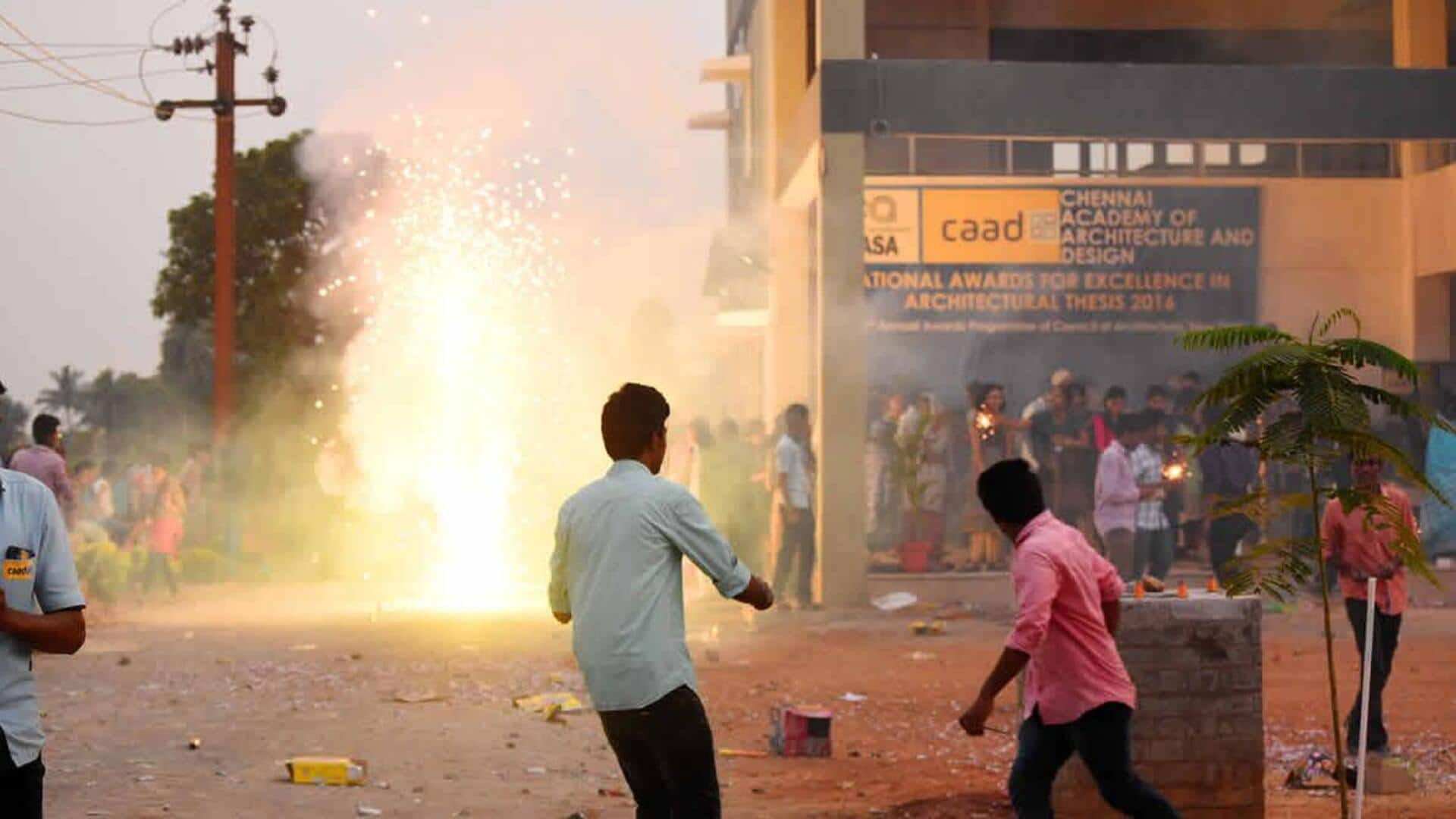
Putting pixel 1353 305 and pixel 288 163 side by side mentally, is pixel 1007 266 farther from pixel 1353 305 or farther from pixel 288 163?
pixel 288 163

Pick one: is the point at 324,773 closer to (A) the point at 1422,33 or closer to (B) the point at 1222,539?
(B) the point at 1222,539

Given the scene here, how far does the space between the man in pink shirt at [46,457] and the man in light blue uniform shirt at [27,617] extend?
1106cm

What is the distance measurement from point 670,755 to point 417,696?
25.6 feet

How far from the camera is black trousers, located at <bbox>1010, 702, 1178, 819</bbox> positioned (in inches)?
257

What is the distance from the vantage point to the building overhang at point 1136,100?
19.6m

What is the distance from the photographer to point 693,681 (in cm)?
609

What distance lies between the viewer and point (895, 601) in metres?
19.7

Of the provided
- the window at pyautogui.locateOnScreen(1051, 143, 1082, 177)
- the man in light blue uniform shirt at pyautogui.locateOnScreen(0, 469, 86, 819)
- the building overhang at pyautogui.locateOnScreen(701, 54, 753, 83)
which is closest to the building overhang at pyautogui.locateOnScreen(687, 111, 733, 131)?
the building overhang at pyautogui.locateOnScreen(701, 54, 753, 83)

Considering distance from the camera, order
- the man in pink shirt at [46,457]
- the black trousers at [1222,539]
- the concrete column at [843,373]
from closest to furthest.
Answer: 1. the man in pink shirt at [46,457]
2. the black trousers at [1222,539]
3. the concrete column at [843,373]

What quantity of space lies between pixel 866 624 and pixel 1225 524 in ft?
10.3

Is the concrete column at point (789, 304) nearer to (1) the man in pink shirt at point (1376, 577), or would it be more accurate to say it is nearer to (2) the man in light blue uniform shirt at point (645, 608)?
(1) the man in pink shirt at point (1376, 577)

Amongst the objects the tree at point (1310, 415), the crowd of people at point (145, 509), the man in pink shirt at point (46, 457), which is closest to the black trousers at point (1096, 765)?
the tree at point (1310, 415)

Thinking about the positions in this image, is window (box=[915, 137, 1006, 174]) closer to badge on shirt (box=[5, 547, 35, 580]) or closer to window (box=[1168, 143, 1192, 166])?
window (box=[1168, 143, 1192, 166])

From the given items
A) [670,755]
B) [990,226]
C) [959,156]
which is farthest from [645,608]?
[959,156]
